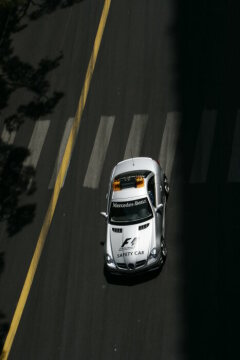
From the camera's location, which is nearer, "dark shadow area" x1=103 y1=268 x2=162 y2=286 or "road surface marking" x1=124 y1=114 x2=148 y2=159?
"dark shadow area" x1=103 y1=268 x2=162 y2=286

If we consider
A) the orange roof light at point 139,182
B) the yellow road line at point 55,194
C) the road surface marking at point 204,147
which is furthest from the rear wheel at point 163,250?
the yellow road line at point 55,194

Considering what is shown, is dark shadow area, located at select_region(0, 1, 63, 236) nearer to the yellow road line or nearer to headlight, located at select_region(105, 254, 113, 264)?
the yellow road line

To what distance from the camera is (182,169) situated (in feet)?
72.3

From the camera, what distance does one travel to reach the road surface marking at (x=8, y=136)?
2616 centimetres

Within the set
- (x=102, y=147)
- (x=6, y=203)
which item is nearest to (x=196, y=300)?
(x=102, y=147)

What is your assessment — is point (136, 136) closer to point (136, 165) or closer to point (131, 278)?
point (136, 165)

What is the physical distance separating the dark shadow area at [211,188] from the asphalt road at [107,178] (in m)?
0.05

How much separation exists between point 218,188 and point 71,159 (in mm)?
6812

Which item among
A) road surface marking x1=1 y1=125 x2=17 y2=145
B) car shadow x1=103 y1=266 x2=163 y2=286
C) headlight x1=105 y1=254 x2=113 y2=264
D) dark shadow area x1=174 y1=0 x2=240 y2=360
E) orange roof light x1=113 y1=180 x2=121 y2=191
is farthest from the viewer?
road surface marking x1=1 y1=125 x2=17 y2=145

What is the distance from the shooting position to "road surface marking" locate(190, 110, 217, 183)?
21.6 m

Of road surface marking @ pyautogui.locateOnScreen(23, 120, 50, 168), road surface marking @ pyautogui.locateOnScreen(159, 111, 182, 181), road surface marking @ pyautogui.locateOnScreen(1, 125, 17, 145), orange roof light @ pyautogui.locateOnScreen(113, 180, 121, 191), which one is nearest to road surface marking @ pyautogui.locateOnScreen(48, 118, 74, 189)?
road surface marking @ pyautogui.locateOnScreen(23, 120, 50, 168)

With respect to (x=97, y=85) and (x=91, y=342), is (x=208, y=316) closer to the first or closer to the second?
(x=91, y=342)

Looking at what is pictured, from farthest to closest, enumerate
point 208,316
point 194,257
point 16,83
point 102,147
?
point 16,83 → point 102,147 → point 194,257 → point 208,316

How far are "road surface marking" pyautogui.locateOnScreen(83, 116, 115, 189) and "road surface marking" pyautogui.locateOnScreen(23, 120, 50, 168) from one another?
2.79 m
